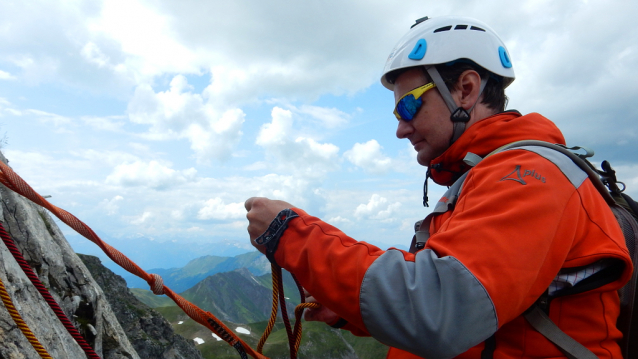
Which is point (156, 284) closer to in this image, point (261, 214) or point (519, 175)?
point (261, 214)

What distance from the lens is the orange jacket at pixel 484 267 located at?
2.18 meters

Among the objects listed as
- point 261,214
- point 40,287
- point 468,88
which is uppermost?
point 468,88

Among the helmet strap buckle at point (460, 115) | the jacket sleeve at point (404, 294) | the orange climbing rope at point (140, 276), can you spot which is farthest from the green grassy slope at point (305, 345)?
the jacket sleeve at point (404, 294)

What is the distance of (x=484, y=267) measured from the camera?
85.4 inches

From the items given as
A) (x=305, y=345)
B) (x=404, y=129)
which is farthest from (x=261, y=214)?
(x=305, y=345)

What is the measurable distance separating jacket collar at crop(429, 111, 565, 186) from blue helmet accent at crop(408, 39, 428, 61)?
44.6 inches

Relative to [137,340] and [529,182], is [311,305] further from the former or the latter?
[137,340]

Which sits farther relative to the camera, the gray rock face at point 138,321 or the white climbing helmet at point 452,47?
the gray rock face at point 138,321

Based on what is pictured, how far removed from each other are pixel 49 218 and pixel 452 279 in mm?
8261

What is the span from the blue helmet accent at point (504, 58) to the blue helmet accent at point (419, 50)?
96 centimetres

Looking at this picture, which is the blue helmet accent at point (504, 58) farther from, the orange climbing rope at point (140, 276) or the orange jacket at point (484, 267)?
the orange climbing rope at point (140, 276)

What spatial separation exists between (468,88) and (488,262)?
2.41 metres

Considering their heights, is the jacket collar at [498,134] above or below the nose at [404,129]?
below

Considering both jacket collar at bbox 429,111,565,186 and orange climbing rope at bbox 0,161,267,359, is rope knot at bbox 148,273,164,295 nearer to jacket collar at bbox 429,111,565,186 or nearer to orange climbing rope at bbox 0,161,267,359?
orange climbing rope at bbox 0,161,267,359
